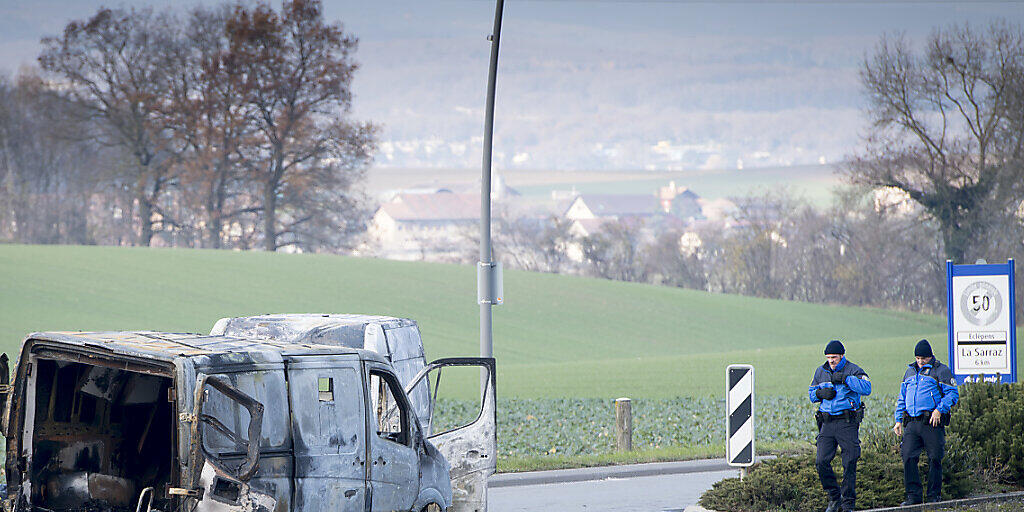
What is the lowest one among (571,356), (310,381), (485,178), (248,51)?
(571,356)

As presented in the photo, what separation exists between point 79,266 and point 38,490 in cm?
5223

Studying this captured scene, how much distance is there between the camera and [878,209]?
217ft

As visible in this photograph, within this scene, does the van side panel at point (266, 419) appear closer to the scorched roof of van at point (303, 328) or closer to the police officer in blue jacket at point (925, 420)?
the scorched roof of van at point (303, 328)

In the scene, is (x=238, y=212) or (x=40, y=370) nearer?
(x=40, y=370)

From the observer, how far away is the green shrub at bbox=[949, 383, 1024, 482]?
12.6m

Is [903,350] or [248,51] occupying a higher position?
[248,51]

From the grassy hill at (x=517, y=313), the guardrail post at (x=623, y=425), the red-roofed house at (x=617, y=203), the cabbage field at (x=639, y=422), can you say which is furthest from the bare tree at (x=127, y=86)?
the red-roofed house at (x=617, y=203)

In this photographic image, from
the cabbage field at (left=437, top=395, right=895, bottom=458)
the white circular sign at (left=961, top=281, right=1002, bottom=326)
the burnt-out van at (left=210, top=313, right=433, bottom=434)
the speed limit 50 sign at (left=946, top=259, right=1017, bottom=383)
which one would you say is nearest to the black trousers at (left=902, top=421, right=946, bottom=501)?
the speed limit 50 sign at (left=946, top=259, right=1017, bottom=383)

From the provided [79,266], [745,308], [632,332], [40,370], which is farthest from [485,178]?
[745,308]

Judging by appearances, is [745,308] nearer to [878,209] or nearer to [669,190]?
[878,209]

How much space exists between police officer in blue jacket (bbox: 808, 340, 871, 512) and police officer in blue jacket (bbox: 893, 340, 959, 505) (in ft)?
2.74

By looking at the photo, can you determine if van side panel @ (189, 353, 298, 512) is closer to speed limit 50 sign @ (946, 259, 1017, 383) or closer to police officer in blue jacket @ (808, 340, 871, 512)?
police officer in blue jacket @ (808, 340, 871, 512)

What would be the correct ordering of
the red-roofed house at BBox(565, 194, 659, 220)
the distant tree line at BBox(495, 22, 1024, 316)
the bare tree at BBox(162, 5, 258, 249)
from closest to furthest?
1. the distant tree line at BBox(495, 22, 1024, 316)
2. the bare tree at BBox(162, 5, 258, 249)
3. the red-roofed house at BBox(565, 194, 659, 220)

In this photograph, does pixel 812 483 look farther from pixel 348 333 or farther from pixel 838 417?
pixel 348 333
